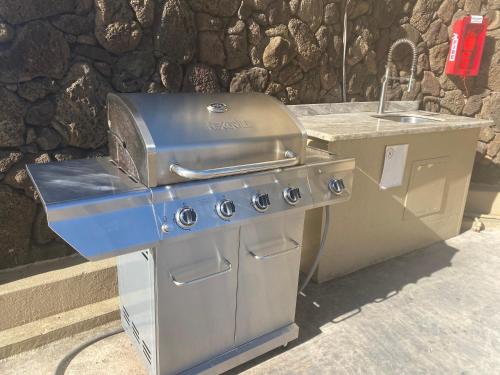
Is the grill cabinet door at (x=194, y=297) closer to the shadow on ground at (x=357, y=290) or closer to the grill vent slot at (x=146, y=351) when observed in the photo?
the grill vent slot at (x=146, y=351)

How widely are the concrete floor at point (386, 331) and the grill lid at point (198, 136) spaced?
100cm

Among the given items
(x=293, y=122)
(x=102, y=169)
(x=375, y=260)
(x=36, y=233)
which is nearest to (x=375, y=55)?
(x=375, y=260)

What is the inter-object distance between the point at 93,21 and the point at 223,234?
4.35ft

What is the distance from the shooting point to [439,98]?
3.76m

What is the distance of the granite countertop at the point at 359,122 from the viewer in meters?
2.31

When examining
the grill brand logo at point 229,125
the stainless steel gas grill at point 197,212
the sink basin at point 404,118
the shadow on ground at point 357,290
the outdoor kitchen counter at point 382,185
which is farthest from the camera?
the sink basin at point 404,118

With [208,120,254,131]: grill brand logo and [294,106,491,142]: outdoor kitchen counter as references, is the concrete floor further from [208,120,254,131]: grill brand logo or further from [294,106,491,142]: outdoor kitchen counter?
[208,120,254,131]: grill brand logo

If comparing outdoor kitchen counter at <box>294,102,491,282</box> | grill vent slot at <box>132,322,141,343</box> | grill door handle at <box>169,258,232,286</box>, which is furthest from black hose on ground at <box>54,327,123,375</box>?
outdoor kitchen counter at <box>294,102,491,282</box>

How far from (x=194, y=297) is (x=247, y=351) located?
46cm

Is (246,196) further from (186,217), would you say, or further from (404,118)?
(404,118)

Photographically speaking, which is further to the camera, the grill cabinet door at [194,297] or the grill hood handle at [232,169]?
the grill cabinet door at [194,297]

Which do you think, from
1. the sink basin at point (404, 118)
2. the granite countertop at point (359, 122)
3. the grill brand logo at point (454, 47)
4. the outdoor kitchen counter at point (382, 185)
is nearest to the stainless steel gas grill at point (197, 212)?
the granite countertop at point (359, 122)

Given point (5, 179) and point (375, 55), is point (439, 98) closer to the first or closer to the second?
point (375, 55)

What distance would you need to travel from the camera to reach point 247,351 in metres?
1.82
